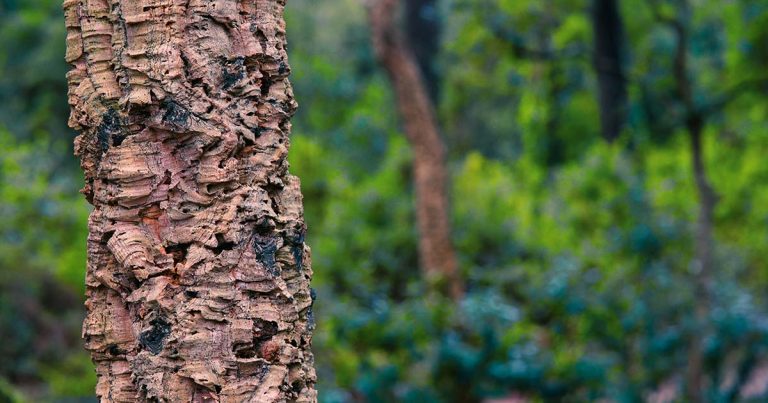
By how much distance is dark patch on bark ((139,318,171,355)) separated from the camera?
71.7 inches

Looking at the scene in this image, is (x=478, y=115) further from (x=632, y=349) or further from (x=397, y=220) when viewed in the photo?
(x=632, y=349)

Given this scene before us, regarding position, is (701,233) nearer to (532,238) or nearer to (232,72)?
(232,72)

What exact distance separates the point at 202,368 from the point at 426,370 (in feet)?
16.2

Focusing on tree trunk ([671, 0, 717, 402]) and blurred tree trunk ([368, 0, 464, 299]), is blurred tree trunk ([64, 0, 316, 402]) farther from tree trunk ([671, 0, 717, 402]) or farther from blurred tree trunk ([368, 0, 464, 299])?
blurred tree trunk ([368, 0, 464, 299])

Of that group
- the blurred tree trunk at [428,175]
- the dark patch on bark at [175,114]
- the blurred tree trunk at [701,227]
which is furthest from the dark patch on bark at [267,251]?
the blurred tree trunk at [428,175]

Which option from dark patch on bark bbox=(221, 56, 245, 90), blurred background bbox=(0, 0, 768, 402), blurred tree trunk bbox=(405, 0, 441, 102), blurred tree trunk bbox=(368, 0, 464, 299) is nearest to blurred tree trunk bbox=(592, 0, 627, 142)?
blurred background bbox=(0, 0, 768, 402)

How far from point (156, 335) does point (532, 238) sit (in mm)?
10342

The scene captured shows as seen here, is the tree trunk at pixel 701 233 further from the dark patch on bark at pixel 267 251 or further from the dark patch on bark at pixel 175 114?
the dark patch on bark at pixel 175 114

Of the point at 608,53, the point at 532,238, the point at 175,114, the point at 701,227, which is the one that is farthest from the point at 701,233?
the point at 608,53

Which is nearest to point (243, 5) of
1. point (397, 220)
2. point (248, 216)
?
point (248, 216)

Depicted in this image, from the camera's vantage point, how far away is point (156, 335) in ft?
6.00

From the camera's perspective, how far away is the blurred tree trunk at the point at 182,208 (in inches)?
71.7

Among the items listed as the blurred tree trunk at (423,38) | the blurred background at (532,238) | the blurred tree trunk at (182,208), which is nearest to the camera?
the blurred tree trunk at (182,208)

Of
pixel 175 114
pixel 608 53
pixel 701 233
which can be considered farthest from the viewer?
pixel 608 53
